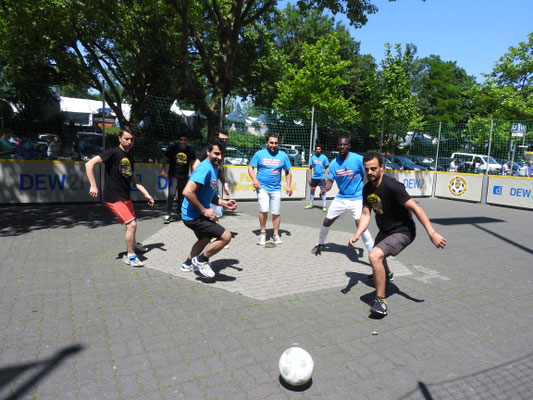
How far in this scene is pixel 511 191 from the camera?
545 inches

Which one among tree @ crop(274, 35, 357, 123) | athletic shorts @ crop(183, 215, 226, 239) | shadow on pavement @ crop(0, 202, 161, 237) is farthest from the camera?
tree @ crop(274, 35, 357, 123)

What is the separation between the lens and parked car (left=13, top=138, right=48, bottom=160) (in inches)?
400

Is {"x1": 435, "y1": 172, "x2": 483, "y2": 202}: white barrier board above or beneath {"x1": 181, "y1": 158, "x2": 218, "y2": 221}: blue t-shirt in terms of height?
beneath

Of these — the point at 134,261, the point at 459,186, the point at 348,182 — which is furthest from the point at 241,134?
the point at 459,186

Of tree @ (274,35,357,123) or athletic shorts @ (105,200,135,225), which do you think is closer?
athletic shorts @ (105,200,135,225)

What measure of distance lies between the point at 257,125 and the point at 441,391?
10682 millimetres

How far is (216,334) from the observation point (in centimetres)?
353

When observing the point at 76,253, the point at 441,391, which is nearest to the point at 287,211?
the point at 76,253

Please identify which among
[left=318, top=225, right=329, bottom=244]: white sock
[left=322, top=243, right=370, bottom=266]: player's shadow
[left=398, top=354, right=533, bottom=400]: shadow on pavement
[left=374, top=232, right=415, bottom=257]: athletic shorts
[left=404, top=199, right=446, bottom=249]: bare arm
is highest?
[left=404, top=199, right=446, bottom=249]: bare arm

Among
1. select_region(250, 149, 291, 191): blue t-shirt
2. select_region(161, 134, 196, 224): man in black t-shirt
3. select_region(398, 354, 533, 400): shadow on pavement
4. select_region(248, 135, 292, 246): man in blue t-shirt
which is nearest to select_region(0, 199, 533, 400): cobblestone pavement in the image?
select_region(398, 354, 533, 400): shadow on pavement

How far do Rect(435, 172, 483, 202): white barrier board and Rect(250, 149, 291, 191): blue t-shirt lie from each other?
448 inches

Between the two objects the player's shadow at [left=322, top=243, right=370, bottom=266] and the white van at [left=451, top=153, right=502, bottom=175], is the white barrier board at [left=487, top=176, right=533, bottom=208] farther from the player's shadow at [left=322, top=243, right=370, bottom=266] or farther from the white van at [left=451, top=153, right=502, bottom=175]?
the player's shadow at [left=322, top=243, right=370, bottom=266]

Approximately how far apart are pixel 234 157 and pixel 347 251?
6.76 m

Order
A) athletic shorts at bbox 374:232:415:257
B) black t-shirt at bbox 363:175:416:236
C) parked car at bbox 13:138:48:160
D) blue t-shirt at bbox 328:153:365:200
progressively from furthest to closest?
1. parked car at bbox 13:138:48:160
2. blue t-shirt at bbox 328:153:365:200
3. black t-shirt at bbox 363:175:416:236
4. athletic shorts at bbox 374:232:415:257
